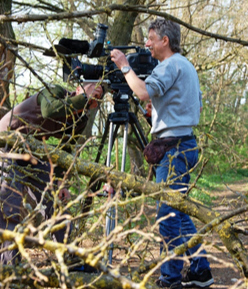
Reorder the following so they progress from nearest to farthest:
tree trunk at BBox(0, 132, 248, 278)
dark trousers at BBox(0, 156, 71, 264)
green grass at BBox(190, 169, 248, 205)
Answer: tree trunk at BBox(0, 132, 248, 278), dark trousers at BBox(0, 156, 71, 264), green grass at BBox(190, 169, 248, 205)

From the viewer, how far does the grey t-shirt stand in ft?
9.16

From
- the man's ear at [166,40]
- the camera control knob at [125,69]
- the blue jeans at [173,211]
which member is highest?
the man's ear at [166,40]

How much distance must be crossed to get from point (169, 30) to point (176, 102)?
552 mm

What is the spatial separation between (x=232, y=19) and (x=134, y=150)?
389cm

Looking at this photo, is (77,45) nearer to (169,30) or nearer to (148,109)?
(169,30)

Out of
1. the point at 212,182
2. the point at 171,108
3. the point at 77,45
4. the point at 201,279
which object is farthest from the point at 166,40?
the point at 212,182

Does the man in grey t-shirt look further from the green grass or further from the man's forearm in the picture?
the green grass

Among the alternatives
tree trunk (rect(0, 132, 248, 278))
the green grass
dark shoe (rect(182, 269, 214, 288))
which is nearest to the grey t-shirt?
tree trunk (rect(0, 132, 248, 278))

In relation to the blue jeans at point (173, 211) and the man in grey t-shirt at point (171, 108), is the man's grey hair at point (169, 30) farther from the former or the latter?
the blue jeans at point (173, 211)

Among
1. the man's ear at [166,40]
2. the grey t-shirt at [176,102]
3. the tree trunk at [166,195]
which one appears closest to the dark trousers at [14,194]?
the tree trunk at [166,195]

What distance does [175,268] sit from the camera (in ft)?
8.87

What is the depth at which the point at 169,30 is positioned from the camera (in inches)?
115

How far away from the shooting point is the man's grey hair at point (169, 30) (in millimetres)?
2930

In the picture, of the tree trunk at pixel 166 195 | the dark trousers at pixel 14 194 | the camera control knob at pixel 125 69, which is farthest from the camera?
the camera control knob at pixel 125 69
